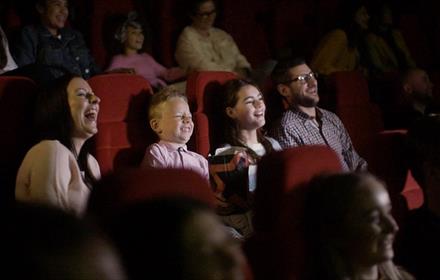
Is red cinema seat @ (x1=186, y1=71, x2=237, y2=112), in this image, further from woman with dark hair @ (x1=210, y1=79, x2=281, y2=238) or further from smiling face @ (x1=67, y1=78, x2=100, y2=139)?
smiling face @ (x1=67, y1=78, x2=100, y2=139)

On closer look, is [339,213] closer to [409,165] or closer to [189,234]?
[189,234]

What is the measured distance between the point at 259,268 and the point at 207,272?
32 cm

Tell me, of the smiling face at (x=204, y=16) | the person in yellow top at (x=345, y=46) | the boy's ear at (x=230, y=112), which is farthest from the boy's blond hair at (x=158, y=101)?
the person in yellow top at (x=345, y=46)

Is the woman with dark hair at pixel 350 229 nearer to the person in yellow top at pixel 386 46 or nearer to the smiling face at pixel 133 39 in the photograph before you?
the smiling face at pixel 133 39

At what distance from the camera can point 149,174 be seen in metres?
0.79

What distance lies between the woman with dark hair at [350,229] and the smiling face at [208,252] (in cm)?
24

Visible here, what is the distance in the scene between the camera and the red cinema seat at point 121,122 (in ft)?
4.45

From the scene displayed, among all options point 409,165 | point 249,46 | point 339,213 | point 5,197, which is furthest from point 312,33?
point 339,213

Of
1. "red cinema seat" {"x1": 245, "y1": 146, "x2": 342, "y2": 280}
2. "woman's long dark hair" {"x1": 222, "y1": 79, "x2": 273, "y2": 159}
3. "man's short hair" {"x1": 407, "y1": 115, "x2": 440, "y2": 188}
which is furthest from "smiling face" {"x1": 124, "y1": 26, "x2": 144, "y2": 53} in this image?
"red cinema seat" {"x1": 245, "y1": 146, "x2": 342, "y2": 280}

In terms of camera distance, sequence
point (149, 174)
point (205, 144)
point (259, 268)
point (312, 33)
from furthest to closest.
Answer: point (312, 33) < point (205, 144) < point (259, 268) < point (149, 174)

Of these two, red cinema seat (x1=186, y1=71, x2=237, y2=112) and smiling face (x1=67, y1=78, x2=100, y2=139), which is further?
red cinema seat (x1=186, y1=71, x2=237, y2=112)

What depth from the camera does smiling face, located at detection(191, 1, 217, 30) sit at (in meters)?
1.98

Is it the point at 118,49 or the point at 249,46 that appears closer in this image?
the point at 118,49

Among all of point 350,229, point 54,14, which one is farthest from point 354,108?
point 350,229
